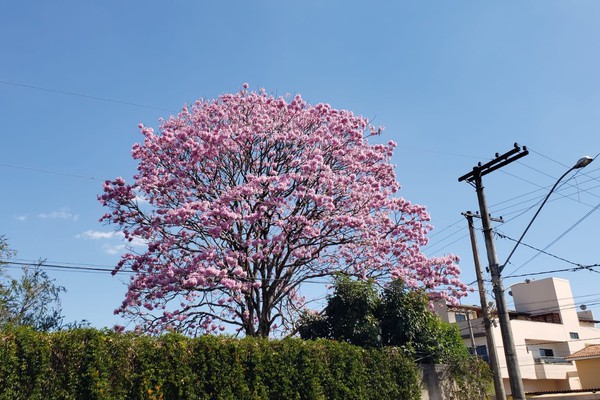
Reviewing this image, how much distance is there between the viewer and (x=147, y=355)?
1178 cm

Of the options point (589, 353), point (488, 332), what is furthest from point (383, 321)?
point (589, 353)

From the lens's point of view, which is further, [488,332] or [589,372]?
[589,372]

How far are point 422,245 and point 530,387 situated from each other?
1138 inches

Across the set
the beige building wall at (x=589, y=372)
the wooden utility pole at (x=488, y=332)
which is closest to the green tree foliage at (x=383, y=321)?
the wooden utility pole at (x=488, y=332)

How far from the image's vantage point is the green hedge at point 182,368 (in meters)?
10.4

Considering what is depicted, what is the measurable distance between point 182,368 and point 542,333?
42.2 m

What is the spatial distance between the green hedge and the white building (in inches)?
1058

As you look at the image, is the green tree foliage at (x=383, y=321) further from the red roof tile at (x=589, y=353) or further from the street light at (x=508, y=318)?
the red roof tile at (x=589, y=353)

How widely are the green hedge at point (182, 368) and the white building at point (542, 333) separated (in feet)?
88.1

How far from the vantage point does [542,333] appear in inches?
1829

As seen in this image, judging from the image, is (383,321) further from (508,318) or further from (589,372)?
(589,372)

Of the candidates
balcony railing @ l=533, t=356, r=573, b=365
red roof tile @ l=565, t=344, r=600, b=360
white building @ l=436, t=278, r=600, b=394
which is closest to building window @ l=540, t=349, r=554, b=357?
white building @ l=436, t=278, r=600, b=394

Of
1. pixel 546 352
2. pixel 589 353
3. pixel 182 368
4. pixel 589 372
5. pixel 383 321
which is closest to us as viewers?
pixel 182 368

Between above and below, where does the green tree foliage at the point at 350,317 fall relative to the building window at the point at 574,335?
below
